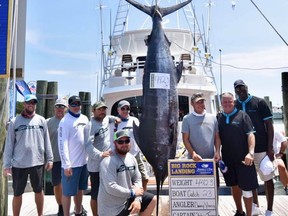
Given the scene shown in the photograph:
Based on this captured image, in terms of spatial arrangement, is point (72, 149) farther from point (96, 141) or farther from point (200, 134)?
point (200, 134)

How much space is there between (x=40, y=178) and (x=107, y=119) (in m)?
0.82

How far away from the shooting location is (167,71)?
8.87ft

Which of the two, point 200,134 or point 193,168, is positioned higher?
point 200,134

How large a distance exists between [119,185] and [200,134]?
2.91 ft

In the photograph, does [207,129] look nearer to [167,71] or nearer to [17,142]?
[167,71]

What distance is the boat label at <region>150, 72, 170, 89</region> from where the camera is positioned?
2.65 meters

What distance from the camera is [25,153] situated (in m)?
2.89

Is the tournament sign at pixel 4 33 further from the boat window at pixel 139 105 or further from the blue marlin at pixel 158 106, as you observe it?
the boat window at pixel 139 105

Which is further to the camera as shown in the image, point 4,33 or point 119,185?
point 4,33

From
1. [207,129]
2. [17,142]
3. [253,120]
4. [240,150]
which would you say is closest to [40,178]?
[17,142]

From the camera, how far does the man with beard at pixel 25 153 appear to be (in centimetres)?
288

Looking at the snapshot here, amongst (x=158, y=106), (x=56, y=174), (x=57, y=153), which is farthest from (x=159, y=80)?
(x=56, y=174)

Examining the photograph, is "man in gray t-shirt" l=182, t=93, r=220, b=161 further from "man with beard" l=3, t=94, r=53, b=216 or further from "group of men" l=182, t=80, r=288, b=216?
"man with beard" l=3, t=94, r=53, b=216

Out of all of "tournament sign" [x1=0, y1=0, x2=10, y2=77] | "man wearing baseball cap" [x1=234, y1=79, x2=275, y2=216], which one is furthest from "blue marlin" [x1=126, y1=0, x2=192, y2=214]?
"tournament sign" [x1=0, y1=0, x2=10, y2=77]
